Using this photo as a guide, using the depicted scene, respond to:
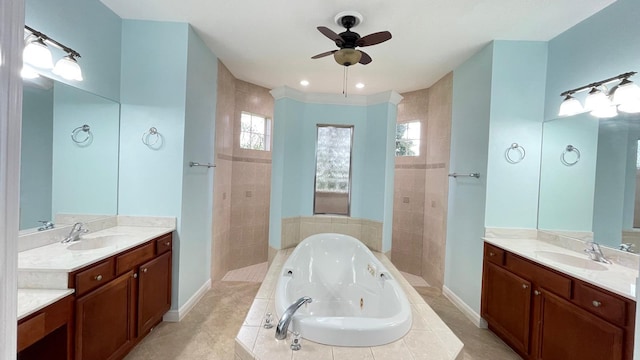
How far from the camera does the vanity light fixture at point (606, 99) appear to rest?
1821 mm

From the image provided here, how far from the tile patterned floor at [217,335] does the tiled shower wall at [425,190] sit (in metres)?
0.75

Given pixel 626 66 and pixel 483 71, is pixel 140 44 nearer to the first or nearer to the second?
pixel 483 71

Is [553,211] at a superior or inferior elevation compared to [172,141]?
inferior

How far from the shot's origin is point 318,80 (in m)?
3.56

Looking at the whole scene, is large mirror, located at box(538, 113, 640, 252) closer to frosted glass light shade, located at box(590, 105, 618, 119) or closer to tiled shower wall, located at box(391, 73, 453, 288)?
frosted glass light shade, located at box(590, 105, 618, 119)

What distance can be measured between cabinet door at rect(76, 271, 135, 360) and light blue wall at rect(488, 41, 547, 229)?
3.17 meters

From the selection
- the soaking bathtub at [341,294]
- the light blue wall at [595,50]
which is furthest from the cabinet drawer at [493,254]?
the light blue wall at [595,50]

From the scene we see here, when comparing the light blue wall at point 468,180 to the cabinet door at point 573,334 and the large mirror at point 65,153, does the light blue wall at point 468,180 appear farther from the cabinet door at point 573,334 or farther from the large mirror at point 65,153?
the large mirror at point 65,153

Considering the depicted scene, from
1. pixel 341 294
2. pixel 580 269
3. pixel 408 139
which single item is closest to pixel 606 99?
pixel 580 269

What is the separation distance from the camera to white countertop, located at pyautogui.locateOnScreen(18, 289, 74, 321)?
1217 mm

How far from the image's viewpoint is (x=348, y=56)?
79.5 inches

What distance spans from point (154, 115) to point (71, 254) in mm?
1332

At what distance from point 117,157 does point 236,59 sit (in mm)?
1646

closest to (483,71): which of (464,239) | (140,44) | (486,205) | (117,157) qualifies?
(486,205)
